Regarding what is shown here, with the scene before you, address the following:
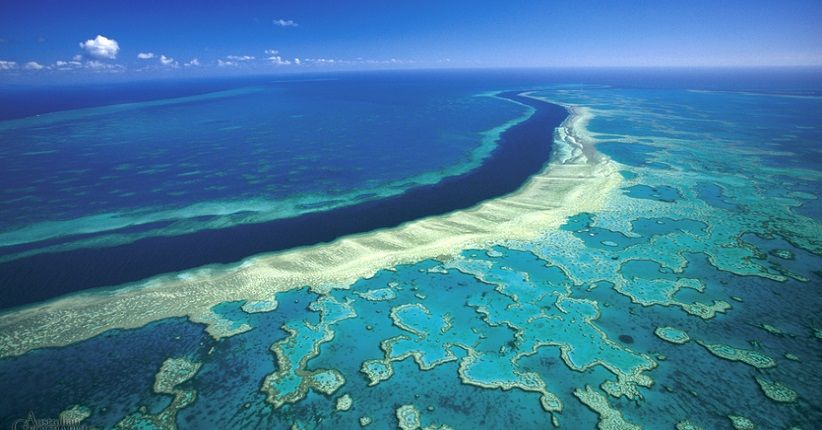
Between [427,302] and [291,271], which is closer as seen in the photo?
[427,302]

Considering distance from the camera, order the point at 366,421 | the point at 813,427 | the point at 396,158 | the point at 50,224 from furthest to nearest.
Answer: the point at 396,158 < the point at 50,224 < the point at 366,421 < the point at 813,427

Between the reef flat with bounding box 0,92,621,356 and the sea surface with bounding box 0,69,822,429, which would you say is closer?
the sea surface with bounding box 0,69,822,429

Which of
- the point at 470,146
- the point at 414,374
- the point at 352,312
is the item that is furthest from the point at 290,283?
the point at 470,146

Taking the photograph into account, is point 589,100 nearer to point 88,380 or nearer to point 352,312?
point 352,312

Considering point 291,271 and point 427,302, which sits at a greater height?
point 291,271

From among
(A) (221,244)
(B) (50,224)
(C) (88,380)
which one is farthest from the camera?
(B) (50,224)

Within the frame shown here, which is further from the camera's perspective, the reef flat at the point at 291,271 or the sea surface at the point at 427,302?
the reef flat at the point at 291,271

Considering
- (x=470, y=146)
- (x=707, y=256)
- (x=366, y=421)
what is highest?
(x=470, y=146)

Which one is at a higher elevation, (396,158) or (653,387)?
(396,158)
